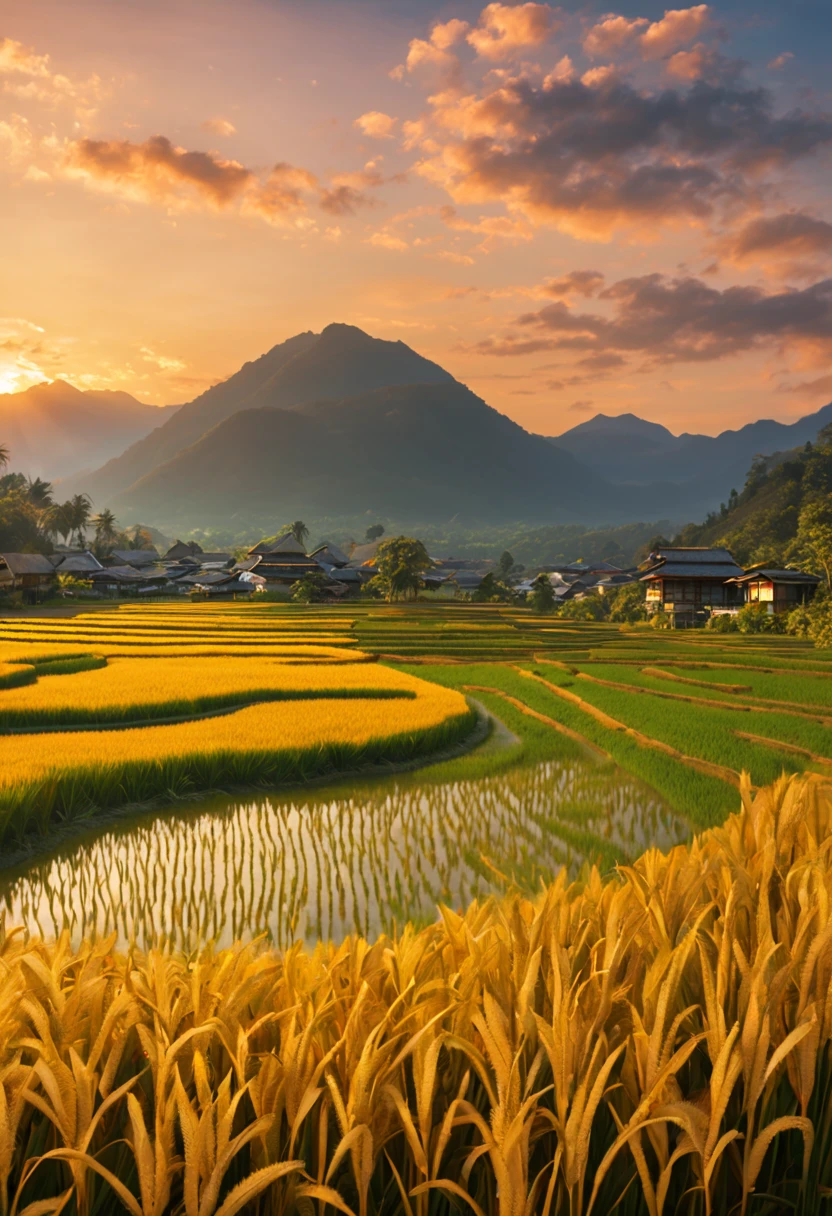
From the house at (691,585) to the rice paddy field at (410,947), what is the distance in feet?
107

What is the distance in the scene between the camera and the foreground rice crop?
1.39 meters

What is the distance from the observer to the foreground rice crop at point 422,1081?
4.56 ft

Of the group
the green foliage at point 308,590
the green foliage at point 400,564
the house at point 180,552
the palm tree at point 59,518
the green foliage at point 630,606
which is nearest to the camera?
the green foliage at point 630,606

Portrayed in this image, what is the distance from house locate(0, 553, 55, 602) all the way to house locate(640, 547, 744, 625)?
154ft

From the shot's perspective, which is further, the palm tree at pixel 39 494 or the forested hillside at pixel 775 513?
the palm tree at pixel 39 494

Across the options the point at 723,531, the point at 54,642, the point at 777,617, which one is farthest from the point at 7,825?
the point at 723,531

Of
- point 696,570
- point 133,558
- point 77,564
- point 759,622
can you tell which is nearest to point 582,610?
point 696,570

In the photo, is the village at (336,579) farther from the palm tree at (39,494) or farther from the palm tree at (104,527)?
the palm tree at (39,494)

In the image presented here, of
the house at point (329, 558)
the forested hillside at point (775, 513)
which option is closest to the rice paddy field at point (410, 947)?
the forested hillside at point (775, 513)

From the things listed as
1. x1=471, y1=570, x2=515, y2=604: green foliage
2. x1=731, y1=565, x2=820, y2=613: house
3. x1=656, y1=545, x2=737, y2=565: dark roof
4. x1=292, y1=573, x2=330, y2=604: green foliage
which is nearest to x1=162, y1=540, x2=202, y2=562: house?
x1=292, y1=573, x2=330, y2=604: green foliage

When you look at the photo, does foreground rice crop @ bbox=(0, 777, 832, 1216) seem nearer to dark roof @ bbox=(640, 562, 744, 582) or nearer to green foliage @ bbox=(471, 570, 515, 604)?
dark roof @ bbox=(640, 562, 744, 582)

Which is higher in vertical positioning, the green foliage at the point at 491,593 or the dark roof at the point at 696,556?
the dark roof at the point at 696,556

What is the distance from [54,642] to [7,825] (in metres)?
18.4

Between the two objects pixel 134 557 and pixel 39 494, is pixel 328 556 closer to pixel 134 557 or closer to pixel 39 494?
pixel 134 557
